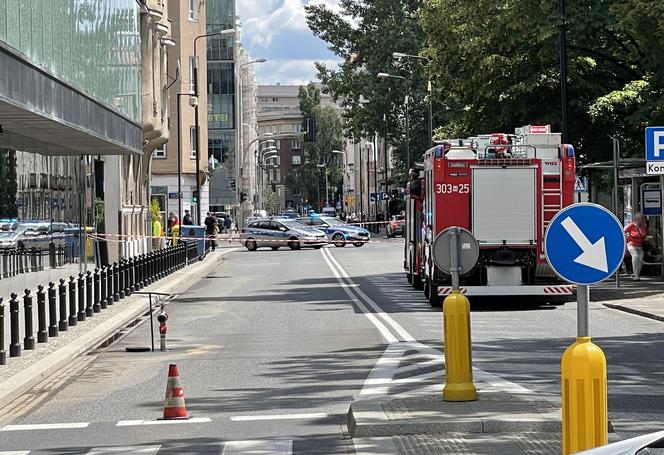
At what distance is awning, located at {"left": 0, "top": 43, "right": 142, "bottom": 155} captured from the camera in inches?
790

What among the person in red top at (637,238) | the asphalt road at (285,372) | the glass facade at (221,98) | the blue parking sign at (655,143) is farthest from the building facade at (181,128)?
the blue parking sign at (655,143)

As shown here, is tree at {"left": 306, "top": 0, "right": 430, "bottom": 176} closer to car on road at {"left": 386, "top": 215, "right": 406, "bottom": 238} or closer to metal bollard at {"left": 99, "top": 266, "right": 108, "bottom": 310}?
car on road at {"left": 386, "top": 215, "right": 406, "bottom": 238}

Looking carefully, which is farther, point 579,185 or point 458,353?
point 579,185

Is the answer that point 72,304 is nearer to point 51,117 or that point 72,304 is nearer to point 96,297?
point 51,117

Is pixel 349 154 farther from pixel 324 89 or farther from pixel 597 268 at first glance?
pixel 597 268

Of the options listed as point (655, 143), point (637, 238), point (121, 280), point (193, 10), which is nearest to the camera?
point (655, 143)

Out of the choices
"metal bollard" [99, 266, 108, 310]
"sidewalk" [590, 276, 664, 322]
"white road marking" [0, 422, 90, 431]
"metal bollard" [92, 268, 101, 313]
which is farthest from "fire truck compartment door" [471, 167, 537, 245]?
"white road marking" [0, 422, 90, 431]

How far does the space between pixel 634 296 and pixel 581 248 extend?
2133 cm

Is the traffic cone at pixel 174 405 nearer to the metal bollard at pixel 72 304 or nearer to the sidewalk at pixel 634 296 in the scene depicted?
the metal bollard at pixel 72 304

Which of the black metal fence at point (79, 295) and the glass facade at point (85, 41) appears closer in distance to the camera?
the black metal fence at point (79, 295)

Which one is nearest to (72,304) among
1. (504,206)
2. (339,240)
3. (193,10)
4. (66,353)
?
(66,353)

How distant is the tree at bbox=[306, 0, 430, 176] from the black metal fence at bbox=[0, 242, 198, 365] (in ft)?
97.1

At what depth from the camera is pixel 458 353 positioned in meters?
12.0

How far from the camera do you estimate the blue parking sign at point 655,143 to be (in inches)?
1008
